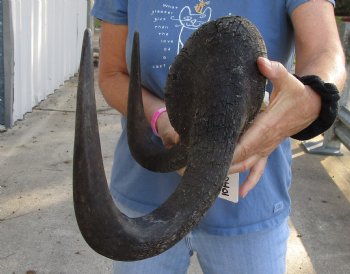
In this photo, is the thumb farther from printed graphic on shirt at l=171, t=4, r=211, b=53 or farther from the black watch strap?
printed graphic on shirt at l=171, t=4, r=211, b=53

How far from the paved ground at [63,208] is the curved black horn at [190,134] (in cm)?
282

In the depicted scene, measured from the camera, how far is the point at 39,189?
16.6ft

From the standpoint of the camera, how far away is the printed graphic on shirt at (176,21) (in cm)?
187

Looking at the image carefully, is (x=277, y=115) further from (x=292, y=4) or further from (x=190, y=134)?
(x=292, y=4)

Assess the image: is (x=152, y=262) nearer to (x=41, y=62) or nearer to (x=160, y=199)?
(x=160, y=199)

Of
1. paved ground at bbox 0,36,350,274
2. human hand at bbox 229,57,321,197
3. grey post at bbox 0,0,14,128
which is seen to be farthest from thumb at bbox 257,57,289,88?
grey post at bbox 0,0,14,128

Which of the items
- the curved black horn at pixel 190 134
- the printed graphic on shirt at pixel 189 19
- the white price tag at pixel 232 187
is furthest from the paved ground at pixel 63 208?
the curved black horn at pixel 190 134

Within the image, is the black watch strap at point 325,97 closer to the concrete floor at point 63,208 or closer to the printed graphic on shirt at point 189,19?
the printed graphic on shirt at point 189,19

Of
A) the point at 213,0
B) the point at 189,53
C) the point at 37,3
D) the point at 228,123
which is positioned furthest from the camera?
the point at 37,3

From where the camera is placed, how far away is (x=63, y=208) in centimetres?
478

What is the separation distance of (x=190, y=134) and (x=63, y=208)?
140 inches

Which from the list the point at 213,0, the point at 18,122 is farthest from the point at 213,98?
the point at 18,122

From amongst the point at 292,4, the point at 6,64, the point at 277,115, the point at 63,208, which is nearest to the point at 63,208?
the point at 63,208

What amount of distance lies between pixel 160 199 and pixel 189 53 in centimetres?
76
